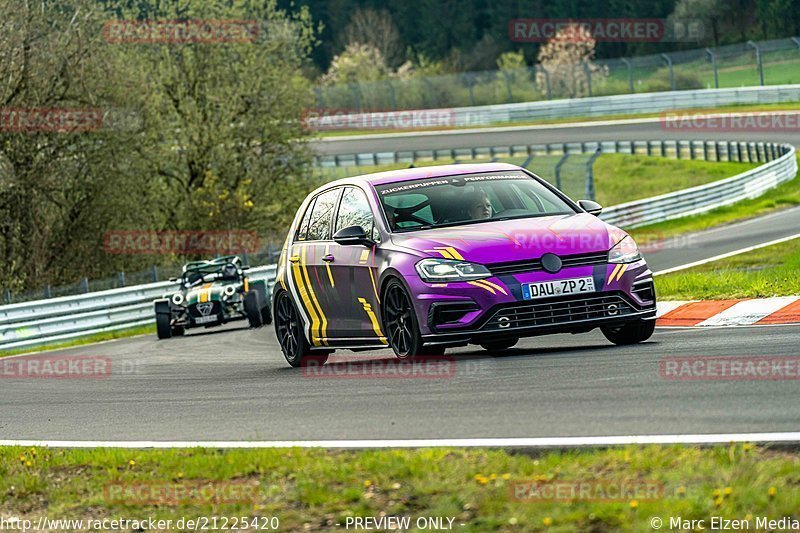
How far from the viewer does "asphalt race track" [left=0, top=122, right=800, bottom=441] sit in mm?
7027

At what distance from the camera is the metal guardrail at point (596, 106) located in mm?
57625

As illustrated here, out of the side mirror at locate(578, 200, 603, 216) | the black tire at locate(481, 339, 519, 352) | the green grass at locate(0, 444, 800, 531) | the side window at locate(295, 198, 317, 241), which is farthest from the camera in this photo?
the side window at locate(295, 198, 317, 241)

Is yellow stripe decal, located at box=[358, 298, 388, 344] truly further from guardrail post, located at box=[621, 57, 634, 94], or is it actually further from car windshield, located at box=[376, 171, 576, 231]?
guardrail post, located at box=[621, 57, 634, 94]

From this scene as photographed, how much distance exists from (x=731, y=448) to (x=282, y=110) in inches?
1349

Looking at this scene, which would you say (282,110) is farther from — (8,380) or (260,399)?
(260,399)

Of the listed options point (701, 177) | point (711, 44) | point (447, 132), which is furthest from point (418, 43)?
point (701, 177)

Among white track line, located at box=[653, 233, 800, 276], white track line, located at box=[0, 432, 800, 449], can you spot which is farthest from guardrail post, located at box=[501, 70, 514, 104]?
white track line, located at box=[0, 432, 800, 449]

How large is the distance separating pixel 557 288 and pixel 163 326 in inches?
498

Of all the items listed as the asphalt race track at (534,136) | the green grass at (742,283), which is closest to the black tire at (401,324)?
the green grass at (742,283)

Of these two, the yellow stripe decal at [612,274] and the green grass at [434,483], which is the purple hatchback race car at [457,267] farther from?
the green grass at [434,483]

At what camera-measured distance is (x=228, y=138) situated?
127 feet

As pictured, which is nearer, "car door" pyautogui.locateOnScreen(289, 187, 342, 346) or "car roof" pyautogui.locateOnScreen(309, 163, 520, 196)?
"car roof" pyautogui.locateOnScreen(309, 163, 520, 196)

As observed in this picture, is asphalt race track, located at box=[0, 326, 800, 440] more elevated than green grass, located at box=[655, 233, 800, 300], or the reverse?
asphalt race track, located at box=[0, 326, 800, 440]

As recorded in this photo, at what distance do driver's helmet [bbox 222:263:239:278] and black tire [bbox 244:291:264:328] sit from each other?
144 centimetres
